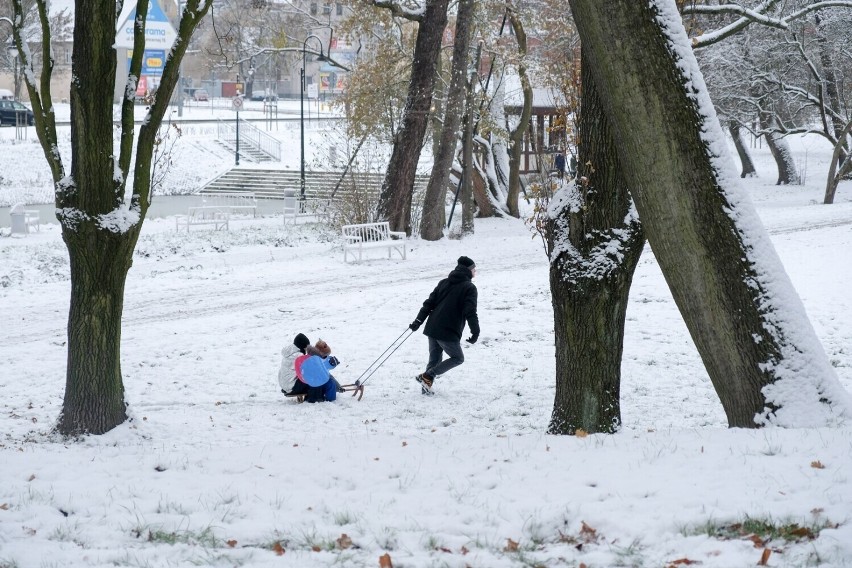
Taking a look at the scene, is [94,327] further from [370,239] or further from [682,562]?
[370,239]

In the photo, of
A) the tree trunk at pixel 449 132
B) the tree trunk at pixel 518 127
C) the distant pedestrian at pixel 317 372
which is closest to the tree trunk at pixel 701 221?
the distant pedestrian at pixel 317 372

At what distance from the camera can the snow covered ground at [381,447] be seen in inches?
172

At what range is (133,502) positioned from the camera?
203 inches

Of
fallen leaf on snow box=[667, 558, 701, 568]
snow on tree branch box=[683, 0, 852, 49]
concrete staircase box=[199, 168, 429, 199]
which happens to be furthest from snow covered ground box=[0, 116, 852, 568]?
concrete staircase box=[199, 168, 429, 199]

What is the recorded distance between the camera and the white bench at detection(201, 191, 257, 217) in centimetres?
2952

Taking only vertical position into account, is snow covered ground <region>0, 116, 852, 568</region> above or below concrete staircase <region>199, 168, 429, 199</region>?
below

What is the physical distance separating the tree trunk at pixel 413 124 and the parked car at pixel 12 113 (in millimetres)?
34965

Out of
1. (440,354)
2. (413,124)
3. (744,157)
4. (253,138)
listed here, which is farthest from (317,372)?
(253,138)

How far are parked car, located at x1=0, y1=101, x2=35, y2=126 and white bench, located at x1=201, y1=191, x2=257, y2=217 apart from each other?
54.2 feet

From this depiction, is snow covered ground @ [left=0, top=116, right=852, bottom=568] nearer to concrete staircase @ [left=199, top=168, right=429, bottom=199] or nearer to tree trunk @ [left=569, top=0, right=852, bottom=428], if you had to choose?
tree trunk @ [left=569, top=0, right=852, bottom=428]

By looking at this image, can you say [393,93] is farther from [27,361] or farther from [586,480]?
[586,480]

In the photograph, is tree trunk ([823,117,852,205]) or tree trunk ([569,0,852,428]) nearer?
tree trunk ([569,0,852,428])

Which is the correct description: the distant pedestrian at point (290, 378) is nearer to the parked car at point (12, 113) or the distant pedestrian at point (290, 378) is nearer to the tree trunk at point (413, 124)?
the tree trunk at point (413, 124)

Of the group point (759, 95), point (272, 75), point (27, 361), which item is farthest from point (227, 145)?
point (27, 361)
